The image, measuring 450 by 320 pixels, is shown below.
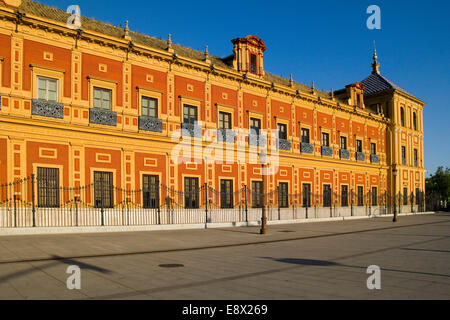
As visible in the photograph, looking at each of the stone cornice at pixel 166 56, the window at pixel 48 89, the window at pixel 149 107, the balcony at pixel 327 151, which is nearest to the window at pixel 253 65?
the stone cornice at pixel 166 56

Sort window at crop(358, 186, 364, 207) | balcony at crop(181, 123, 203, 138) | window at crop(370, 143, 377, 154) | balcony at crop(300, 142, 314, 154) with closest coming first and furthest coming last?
1. balcony at crop(181, 123, 203, 138)
2. balcony at crop(300, 142, 314, 154)
3. window at crop(358, 186, 364, 207)
4. window at crop(370, 143, 377, 154)

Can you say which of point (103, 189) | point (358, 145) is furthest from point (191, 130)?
point (358, 145)

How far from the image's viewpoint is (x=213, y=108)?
2514 centimetres

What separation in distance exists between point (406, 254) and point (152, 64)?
627 inches

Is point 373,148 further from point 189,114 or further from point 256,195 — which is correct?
point 189,114

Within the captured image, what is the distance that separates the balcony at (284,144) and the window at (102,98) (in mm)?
12606

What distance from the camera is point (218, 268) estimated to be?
364 inches

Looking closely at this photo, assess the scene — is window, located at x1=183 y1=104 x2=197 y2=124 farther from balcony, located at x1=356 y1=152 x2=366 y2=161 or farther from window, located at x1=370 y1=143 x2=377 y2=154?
window, located at x1=370 y1=143 x2=377 y2=154

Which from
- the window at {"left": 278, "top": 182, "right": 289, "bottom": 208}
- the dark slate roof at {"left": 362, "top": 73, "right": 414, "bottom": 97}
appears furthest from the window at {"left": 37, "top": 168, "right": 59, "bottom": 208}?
the dark slate roof at {"left": 362, "top": 73, "right": 414, "bottom": 97}

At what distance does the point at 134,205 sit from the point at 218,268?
39.9ft

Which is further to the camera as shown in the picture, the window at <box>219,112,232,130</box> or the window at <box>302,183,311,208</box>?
the window at <box>302,183,311,208</box>

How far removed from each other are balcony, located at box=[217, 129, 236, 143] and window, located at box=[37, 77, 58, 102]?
380 inches

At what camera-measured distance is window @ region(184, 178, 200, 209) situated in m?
23.0
